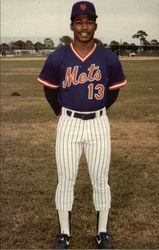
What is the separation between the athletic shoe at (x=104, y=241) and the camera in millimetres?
3580

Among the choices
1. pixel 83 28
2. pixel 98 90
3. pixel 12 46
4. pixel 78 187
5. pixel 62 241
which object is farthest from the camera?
pixel 12 46

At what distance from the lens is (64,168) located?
11.2 feet

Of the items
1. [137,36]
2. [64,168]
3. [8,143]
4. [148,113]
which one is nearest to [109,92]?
[64,168]

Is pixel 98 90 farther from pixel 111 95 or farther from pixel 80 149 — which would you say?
pixel 80 149

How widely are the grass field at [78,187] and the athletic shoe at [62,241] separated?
115 millimetres

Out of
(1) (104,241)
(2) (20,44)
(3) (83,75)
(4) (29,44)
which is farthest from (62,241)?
(4) (29,44)

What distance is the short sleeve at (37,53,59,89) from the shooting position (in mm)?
3279

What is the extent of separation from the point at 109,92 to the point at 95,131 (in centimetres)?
50

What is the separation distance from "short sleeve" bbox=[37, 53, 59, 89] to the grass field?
158 centimetres

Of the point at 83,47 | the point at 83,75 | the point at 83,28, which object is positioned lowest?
the point at 83,75

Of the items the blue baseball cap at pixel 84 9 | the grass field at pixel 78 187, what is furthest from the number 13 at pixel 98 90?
the grass field at pixel 78 187

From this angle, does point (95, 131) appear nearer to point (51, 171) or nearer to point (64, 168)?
point (64, 168)

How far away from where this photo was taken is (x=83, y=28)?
10.5 ft

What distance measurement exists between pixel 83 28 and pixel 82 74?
0.38 metres
